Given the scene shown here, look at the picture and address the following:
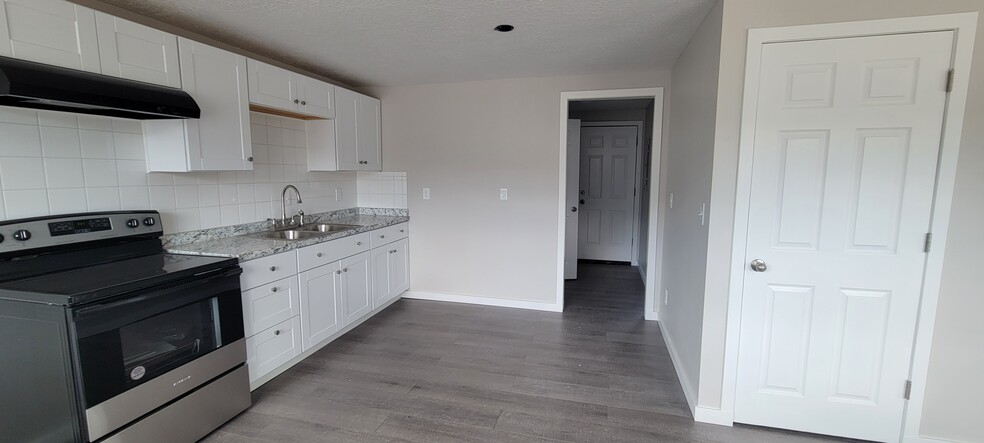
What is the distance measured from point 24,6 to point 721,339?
138 inches

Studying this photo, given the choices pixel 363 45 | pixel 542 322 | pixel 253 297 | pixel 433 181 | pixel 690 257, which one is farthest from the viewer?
pixel 433 181

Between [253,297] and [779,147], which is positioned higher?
[779,147]

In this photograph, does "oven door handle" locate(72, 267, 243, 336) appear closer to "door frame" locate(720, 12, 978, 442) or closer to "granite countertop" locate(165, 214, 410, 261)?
"granite countertop" locate(165, 214, 410, 261)

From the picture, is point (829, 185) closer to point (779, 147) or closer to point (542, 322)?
point (779, 147)

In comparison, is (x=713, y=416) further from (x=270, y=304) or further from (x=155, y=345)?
(x=155, y=345)

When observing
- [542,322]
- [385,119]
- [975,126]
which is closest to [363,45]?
[385,119]

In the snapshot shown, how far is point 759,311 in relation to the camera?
2074mm

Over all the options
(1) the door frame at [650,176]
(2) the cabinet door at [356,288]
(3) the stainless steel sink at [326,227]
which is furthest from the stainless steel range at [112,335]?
(1) the door frame at [650,176]

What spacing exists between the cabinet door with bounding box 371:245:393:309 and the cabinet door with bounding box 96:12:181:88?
6.30 feet

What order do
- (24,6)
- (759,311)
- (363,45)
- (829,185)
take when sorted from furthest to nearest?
(363,45) → (759,311) → (829,185) → (24,6)

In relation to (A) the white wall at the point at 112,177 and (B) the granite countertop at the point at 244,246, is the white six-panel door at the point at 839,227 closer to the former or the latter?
(B) the granite countertop at the point at 244,246

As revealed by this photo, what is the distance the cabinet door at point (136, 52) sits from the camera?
74.7 inches

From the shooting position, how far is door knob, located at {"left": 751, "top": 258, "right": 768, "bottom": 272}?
2.02 metres

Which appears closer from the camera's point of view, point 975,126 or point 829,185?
point 975,126
